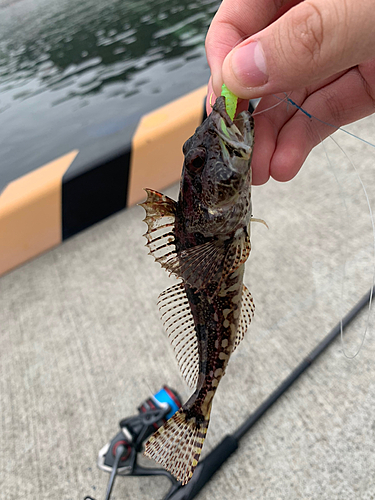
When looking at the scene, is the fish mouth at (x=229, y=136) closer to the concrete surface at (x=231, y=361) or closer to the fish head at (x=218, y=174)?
the fish head at (x=218, y=174)

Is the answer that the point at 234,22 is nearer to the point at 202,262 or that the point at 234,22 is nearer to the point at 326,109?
the point at 326,109

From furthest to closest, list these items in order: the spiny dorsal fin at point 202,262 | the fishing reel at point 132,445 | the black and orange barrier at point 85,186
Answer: the black and orange barrier at point 85,186 → the fishing reel at point 132,445 → the spiny dorsal fin at point 202,262

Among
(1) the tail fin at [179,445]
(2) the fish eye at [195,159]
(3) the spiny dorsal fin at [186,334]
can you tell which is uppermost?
(2) the fish eye at [195,159]

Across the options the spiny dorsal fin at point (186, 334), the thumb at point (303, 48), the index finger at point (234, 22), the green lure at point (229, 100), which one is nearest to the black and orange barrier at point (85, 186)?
the spiny dorsal fin at point (186, 334)

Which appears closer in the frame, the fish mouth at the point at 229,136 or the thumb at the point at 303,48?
the thumb at the point at 303,48

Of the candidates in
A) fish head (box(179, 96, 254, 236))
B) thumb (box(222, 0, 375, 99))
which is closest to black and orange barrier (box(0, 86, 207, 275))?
fish head (box(179, 96, 254, 236))

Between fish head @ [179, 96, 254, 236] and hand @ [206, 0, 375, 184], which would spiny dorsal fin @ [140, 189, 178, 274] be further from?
hand @ [206, 0, 375, 184]

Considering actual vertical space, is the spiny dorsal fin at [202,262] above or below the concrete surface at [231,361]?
above
